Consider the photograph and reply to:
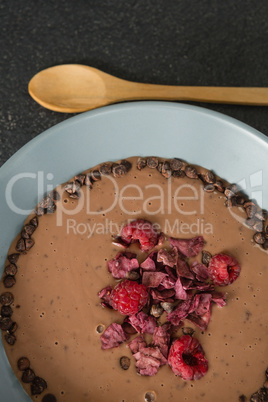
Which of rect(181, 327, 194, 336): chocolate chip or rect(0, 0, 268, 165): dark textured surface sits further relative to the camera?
rect(0, 0, 268, 165): dark textured surface

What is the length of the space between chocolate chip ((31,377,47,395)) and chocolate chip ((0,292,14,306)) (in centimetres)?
16

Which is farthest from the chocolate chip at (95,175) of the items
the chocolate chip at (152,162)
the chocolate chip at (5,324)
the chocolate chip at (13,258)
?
the chocolate chip at (5,324)

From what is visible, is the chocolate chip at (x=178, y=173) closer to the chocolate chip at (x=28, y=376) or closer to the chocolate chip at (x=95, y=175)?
the chocolate chip at (x=95, y=175)

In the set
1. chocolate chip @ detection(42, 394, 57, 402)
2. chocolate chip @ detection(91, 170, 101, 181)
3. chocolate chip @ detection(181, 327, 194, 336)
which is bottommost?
chocolate chip @ detection(42, 394, 57, 402)

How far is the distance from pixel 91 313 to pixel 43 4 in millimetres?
739

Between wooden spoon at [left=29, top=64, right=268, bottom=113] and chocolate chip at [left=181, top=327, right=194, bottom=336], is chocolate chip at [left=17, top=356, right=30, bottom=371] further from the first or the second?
wooden spoon at [left=29, top=64, right=268, bottom=113]

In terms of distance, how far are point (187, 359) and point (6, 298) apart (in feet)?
1.28

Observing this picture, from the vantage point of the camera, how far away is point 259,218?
1.00 m

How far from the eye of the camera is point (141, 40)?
Answer: 1.12m

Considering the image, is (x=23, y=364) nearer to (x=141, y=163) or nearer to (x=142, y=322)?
(x=142, y=322)

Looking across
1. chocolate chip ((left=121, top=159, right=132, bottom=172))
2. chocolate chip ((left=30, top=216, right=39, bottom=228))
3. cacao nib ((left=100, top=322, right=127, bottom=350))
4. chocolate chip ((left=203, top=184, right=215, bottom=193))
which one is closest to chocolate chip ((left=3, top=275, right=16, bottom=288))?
chocolate chip ((left=30, top=216, right=39, bottom=228))

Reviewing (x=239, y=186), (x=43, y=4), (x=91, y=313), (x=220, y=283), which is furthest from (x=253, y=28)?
(x=91, y=313)

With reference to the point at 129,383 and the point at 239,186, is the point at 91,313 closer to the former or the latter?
the point at 129,383

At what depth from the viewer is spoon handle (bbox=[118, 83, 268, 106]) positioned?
103cm
